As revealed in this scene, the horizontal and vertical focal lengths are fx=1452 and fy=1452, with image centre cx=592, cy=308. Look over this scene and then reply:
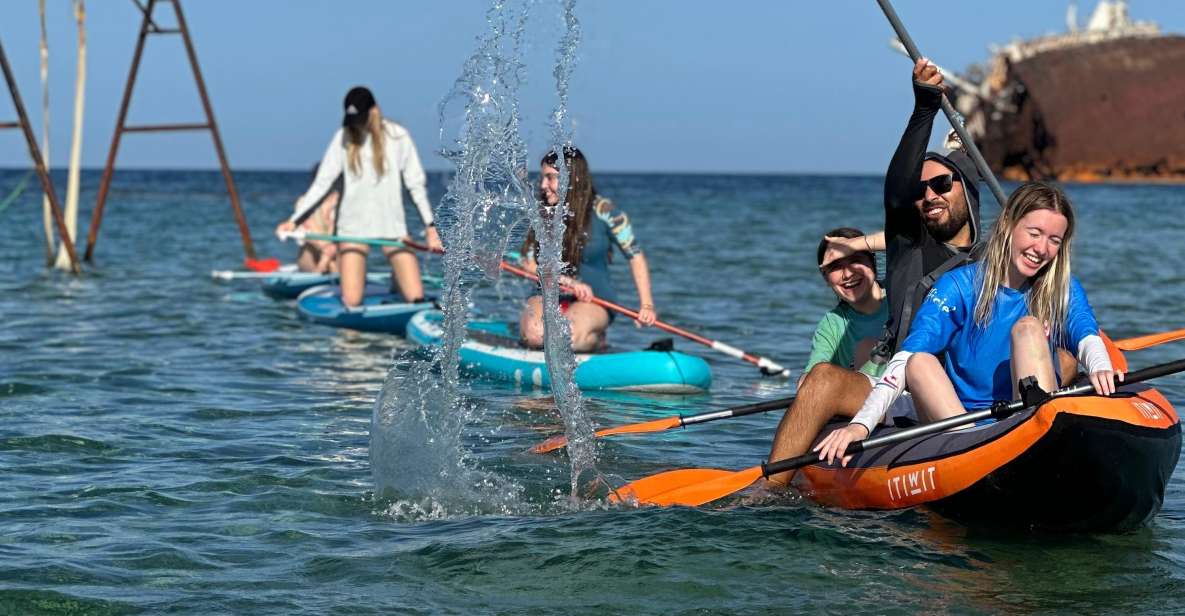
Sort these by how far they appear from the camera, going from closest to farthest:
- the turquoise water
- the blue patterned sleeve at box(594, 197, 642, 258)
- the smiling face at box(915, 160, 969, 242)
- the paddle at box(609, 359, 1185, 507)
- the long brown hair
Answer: the turquoise water
the paddle at box(609, 359, 1185, 507)
the smiling face at box(915, 160, 969, 242)
the long brown hair
the blue patterned sleeve at box(594, 197, 642, 258)

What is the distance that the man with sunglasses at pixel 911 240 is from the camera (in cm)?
562

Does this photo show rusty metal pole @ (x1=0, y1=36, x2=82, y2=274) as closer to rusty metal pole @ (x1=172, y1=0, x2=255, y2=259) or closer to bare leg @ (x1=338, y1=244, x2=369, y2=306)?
rusty metal pole @ (x1=172, y1=0, x2=255, y2=259)

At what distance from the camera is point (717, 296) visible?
1612 cm

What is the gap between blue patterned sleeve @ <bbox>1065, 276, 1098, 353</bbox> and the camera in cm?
530

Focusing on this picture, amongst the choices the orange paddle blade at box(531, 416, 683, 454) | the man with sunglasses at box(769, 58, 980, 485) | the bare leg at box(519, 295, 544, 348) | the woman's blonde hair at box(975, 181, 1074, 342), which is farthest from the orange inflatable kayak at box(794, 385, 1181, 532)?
the bare leg at box(519, 295, 544, 348)

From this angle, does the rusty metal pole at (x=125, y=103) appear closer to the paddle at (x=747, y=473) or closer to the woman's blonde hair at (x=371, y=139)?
the woman's blonde hair at (x=371, y=139)

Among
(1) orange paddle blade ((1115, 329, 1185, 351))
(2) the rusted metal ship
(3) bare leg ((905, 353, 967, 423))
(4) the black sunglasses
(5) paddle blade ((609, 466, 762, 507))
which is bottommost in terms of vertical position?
(5) paddle blade ((609, 466, 762, 507))

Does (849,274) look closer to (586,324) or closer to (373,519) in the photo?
(373,519)

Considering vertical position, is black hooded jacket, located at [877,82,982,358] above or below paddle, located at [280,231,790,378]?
above

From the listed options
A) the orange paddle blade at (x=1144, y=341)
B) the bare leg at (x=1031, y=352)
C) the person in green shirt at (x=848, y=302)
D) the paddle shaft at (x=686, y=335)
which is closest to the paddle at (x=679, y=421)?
the person in green shirt at (x=848, y=302)

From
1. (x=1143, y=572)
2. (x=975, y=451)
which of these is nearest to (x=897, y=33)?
(x=975, y=451)

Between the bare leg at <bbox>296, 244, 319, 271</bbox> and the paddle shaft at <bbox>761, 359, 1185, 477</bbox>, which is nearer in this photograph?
the paddle shaft at <bbox>761, 359, 1185, 477</bbox>

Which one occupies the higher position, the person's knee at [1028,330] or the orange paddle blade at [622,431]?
the person's knee at [1028,330]

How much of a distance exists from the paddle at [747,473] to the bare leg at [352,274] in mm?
6038
